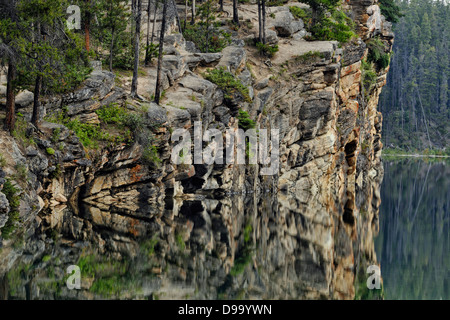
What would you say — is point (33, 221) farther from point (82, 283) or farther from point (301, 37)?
point (301, 37)

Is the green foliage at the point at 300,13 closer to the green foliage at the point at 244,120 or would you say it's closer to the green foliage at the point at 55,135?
the green foliage at the point at 244,120

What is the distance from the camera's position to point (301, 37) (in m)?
53.6

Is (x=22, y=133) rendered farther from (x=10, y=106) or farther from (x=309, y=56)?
(x=309, y=56)

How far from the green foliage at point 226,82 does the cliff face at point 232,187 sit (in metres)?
0.53

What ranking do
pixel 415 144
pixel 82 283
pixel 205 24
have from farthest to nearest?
pixel 415 144 < pixel 205 24 < pixel 82 283

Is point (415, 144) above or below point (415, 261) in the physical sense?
below

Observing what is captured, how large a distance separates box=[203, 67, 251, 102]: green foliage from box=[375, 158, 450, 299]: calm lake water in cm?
1270

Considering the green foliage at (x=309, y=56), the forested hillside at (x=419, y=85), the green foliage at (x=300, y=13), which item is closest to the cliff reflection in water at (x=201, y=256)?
the green foliage at (x=309, y=56)

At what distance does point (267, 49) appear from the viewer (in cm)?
4991

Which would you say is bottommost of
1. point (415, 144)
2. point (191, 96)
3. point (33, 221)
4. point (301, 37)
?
point (415, 144)

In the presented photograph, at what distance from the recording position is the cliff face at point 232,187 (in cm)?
1872

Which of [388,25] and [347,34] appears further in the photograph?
[388,25]

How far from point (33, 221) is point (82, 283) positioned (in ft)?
32.8

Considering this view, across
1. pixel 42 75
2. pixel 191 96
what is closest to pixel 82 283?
pixel 42 75
